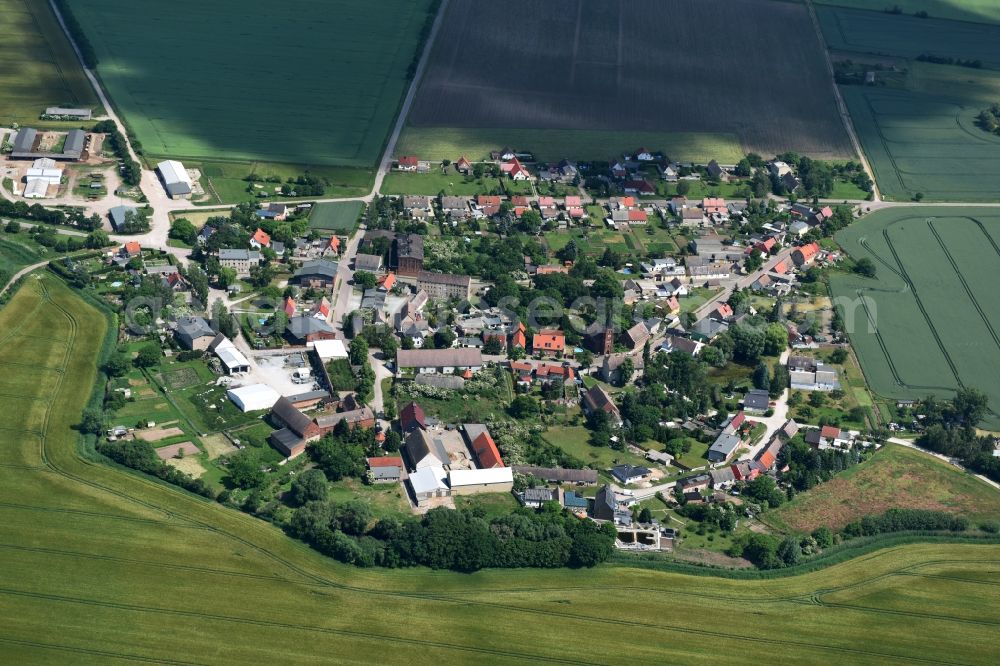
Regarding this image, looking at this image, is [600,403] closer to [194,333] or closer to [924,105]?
[194,333]

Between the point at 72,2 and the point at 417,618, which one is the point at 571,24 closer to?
the point at 72,2

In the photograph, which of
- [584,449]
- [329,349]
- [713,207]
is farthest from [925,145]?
[329,349]

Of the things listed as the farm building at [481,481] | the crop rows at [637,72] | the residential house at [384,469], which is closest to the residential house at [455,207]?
the crop rows at [637,72]

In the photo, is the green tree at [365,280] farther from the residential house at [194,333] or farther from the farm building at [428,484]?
the farm building at [428,484]

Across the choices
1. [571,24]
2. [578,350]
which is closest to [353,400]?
[578,350]

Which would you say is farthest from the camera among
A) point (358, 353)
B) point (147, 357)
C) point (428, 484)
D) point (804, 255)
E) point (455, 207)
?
point (455, 207)

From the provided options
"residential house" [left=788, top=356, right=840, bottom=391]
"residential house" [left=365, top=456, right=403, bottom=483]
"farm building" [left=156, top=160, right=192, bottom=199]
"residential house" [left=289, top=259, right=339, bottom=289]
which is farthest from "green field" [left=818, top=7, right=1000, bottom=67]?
"residential house" [left=365, top=456, right=403, bottom=483]

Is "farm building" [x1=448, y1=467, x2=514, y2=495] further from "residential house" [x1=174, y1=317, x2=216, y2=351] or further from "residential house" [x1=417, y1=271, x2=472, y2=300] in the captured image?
"residential house" [x1=417, y1=271, x2=472, y2=300]
